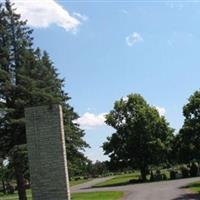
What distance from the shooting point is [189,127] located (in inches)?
1599

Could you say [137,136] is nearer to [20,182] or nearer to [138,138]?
[138,138]

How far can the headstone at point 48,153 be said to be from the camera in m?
22.0

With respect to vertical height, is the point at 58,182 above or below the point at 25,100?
below

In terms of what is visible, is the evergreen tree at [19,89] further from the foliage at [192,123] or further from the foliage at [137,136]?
the foliage at [137,136]

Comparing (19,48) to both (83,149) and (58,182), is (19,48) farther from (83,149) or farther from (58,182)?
(58,182)

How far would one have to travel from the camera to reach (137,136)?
6806 centimetres

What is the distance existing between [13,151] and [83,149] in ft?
26.6

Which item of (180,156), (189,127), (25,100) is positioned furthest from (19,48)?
(180,156)

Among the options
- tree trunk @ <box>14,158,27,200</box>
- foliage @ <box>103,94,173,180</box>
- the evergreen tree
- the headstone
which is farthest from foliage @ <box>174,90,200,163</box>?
foliage @ <box>103,94,173,180</box>

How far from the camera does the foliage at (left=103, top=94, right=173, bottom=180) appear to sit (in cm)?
6725

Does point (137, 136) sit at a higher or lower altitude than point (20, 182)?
higher

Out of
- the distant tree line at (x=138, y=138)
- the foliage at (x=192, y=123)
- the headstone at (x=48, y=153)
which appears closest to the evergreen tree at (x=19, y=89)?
the foliage at (x=192, y=123)

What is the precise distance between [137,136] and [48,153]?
46.7 meters

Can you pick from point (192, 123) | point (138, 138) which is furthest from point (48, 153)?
point (138, 138)
